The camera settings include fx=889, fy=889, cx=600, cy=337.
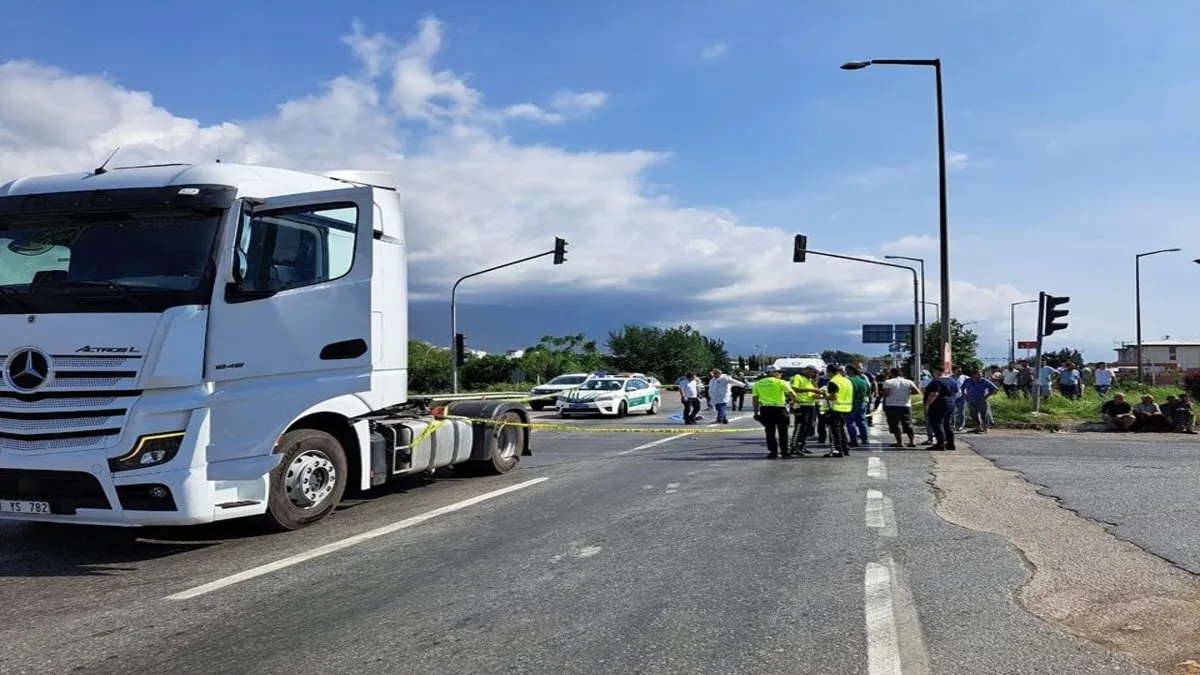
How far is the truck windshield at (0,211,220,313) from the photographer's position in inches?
258

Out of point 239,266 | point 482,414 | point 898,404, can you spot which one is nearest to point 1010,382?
point 898,404

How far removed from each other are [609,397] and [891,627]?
23.7 m

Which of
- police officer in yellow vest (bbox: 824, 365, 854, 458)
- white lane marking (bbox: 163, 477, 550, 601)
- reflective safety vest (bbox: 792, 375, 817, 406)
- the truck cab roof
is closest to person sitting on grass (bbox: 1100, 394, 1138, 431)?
police officer in yellow vest (bbox: 824, 365, 854, 458)

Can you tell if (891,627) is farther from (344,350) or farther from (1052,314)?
(1052,314)

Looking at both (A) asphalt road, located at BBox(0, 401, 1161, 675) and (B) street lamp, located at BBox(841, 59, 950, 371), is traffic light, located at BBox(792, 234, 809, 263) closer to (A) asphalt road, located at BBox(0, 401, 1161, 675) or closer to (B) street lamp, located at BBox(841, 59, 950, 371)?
(B) street lamp, located at BBox(841, 59, 950, 371)

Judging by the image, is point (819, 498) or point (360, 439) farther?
point (819, 498)

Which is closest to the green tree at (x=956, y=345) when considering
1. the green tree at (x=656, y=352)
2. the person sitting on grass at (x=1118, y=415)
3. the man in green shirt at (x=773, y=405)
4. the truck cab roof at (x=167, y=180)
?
the green tree at (x=656, y=352)

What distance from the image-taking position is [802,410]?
14797 mm

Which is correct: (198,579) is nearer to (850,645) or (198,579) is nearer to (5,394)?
(5,394)

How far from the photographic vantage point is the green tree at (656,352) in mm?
83312

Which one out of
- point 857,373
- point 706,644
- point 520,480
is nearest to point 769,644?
point 706,644

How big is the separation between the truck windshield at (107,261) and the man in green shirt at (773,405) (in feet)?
30.4

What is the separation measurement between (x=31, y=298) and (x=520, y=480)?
5890 mm

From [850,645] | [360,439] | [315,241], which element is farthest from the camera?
[360,439]
